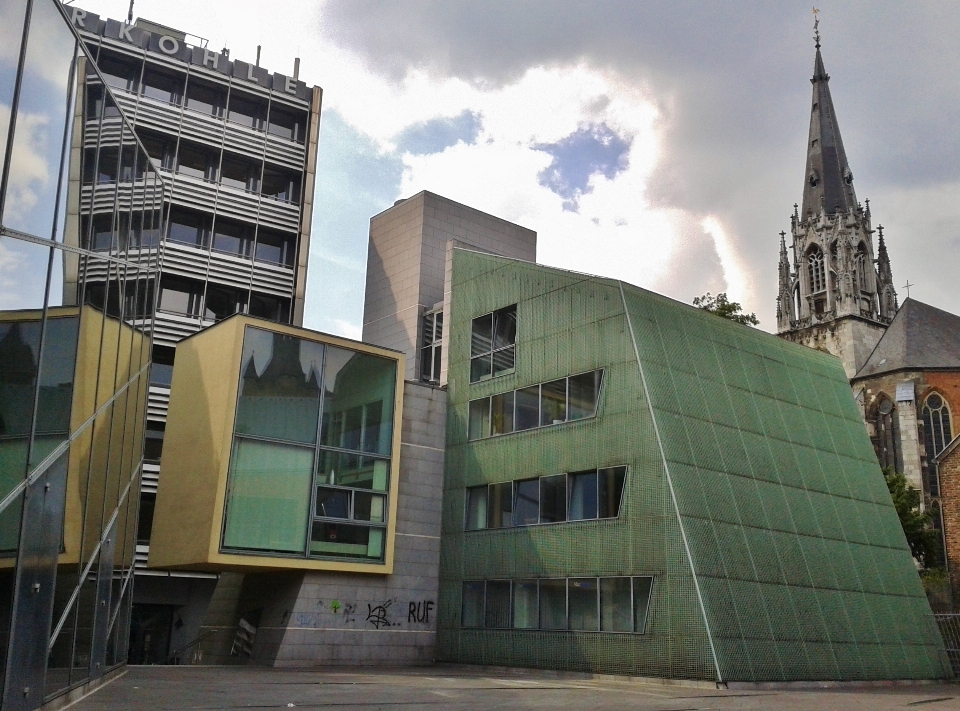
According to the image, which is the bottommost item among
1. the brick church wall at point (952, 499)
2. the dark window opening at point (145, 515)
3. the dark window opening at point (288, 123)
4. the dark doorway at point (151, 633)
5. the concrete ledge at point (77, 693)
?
the dark doorway at point (151, 633)

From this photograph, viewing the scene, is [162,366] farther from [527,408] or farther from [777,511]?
[777,511]

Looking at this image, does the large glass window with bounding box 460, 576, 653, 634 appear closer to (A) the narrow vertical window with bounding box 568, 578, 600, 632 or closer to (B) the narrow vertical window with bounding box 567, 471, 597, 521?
(A) the narrow vertical window with bounding box 568, 578, 600, 632

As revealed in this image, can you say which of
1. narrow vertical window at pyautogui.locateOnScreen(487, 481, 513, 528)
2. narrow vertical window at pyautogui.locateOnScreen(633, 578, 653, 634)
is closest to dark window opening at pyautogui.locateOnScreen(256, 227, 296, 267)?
narrow vertical window at pyautogui.locateOnScreen(487, 481, 513, 528)

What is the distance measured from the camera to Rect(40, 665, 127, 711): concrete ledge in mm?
10214

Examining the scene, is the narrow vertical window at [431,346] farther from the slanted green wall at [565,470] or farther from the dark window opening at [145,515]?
the dark window opening at [145,515]

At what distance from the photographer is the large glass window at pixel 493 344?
27.8 meters

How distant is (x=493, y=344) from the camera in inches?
1115

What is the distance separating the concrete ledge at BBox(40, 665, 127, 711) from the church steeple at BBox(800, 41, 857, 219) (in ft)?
285

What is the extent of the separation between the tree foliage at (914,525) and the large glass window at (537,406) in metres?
28.0

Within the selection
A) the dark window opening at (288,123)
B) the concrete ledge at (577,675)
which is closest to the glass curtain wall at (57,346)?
the concrete ledge at (577,675)

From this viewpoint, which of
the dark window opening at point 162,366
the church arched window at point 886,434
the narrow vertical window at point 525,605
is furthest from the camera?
the church arched window at point 886,434

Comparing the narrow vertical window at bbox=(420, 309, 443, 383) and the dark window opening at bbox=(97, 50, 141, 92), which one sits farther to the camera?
the narrow vertical window at bbox=(420, 309, 443, 383)

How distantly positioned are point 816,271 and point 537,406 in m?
70.8

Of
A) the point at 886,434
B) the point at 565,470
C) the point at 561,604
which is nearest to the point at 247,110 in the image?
the point at 565,470
